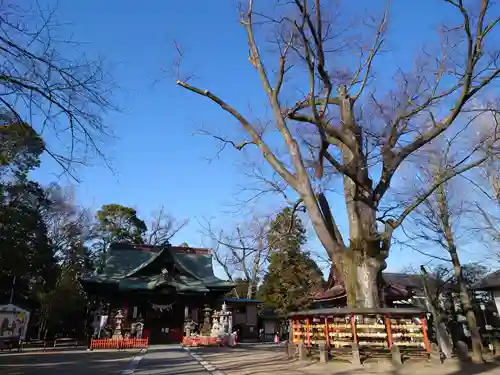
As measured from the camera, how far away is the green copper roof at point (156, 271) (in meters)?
23.7

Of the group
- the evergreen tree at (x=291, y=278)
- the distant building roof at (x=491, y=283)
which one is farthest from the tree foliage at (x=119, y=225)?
the distant building roof at (x=491, y=283)

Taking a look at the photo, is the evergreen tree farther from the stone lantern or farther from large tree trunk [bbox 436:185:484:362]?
large tree trunk [bbox 436:185:484:362]

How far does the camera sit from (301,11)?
9.89 metres

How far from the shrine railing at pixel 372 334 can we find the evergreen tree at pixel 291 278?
62.1 feet

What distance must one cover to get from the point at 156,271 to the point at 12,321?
9316mm

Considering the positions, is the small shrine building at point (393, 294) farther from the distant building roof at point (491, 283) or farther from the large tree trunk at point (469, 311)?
the large tree trunk at point (469, 311)

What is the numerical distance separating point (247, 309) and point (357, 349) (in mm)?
22472

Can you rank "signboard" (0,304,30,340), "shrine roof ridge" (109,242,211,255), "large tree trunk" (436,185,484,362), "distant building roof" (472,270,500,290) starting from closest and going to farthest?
"large tree trunk" (436,185,484,362) < "signboard" (0,304,30,340) < "distant building roof" (472,270,500,290) < "shrine roof ridge" (109,242,211,255)

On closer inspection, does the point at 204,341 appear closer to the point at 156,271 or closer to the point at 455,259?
the point at 156,271

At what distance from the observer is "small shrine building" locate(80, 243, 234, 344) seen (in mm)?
23156

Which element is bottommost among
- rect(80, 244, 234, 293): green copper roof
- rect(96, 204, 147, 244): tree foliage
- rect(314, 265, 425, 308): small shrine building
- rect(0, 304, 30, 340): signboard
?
rect(0, 304, 30, 340): signboard

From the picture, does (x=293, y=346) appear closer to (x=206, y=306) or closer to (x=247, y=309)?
(x=206, y=306)

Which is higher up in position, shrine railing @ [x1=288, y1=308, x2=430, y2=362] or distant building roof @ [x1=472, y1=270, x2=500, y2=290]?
distant building roof @ [x1=472, y1=270, x2=500, y2=290]

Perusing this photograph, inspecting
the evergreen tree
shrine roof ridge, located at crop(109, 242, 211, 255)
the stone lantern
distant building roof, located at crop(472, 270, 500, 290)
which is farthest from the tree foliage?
A: distant building roof, located at crop(472, 270, 500, 290)
